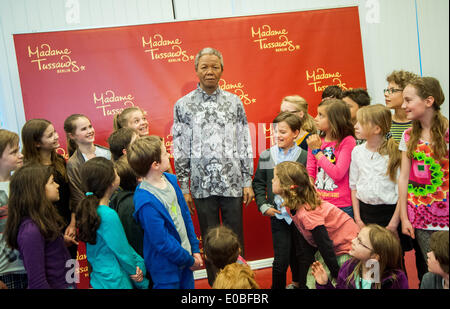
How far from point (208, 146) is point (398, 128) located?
1.23 metres

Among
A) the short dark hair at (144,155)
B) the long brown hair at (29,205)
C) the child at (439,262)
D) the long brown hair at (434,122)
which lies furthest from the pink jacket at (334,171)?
the long brown hair at (29,205)

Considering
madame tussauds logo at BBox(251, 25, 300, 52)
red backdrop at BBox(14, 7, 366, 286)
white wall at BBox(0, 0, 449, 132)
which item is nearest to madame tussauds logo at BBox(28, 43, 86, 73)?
red backdrop at BBox(14, 7, 366, 286)

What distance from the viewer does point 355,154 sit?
2.44 m

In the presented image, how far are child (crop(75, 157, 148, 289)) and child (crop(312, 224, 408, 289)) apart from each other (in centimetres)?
102

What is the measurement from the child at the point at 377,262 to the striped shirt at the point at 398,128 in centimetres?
98

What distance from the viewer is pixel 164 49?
11.4 feet

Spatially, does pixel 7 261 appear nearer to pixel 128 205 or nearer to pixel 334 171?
pixel 128 205

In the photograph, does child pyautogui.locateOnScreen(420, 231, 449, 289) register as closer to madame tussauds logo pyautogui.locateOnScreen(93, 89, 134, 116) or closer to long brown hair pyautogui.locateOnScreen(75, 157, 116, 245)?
long brown hair pyautogui.locateOnScreen(75, 157, 116, 245)

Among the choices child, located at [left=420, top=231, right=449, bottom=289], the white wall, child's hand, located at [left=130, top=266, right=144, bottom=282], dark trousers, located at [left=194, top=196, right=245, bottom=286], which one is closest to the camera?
child, located at [left=420, top=231, right=449, bottom=289]

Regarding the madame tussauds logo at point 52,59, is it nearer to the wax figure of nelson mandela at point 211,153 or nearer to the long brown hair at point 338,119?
the wax figure of nelson mandela at point 211,153

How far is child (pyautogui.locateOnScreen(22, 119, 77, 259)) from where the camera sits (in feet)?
7.83

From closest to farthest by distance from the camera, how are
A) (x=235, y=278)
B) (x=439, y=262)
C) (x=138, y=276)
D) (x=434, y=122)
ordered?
(x=439, y=262)
(x=235, y=278)
(x=434, y=122)
(x=138, y=276)

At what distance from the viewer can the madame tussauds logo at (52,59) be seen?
330cm

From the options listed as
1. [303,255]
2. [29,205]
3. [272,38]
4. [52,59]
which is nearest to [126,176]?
[29,205]
